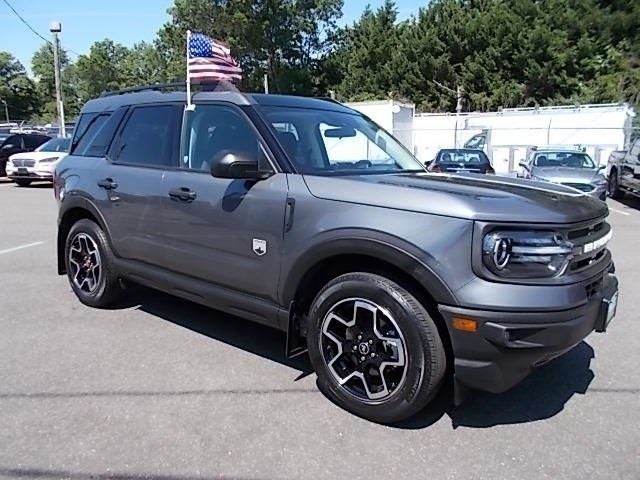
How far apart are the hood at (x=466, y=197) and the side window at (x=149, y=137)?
1471mm

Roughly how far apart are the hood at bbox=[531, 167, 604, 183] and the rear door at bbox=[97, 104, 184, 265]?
10.3m

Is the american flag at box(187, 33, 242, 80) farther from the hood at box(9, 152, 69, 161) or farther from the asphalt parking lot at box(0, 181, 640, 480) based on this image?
the hood at box(9, 152, 69, 161)

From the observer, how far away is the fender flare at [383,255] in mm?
2861

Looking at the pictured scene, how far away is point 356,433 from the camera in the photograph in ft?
10.1

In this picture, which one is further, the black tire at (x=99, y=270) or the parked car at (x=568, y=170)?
the parked car at (x=568, y=170)

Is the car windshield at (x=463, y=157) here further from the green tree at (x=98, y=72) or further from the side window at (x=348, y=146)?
the green tree at (x=98, y=72)

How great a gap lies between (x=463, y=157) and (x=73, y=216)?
41.8 feet

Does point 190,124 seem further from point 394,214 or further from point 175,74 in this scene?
point 175,74

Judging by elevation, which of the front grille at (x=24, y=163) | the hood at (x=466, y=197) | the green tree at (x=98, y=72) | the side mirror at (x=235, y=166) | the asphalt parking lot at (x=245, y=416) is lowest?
the asphalt parking lot at (x=245, y=416)

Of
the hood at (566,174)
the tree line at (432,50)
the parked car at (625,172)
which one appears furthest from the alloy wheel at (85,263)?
the tree line at (432,50)

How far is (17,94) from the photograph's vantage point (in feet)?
282

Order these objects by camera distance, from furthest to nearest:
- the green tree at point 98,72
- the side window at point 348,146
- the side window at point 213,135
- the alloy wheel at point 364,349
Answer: the green tree at point 98,72 < the side window at point 348,146 < the side window at point 213,135 < the alloy wheel at point 364,349

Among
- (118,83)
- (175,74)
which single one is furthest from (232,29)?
(118,83)

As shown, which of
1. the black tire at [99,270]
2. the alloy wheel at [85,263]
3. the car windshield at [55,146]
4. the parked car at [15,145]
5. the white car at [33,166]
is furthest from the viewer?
the parked car at [15,145]
